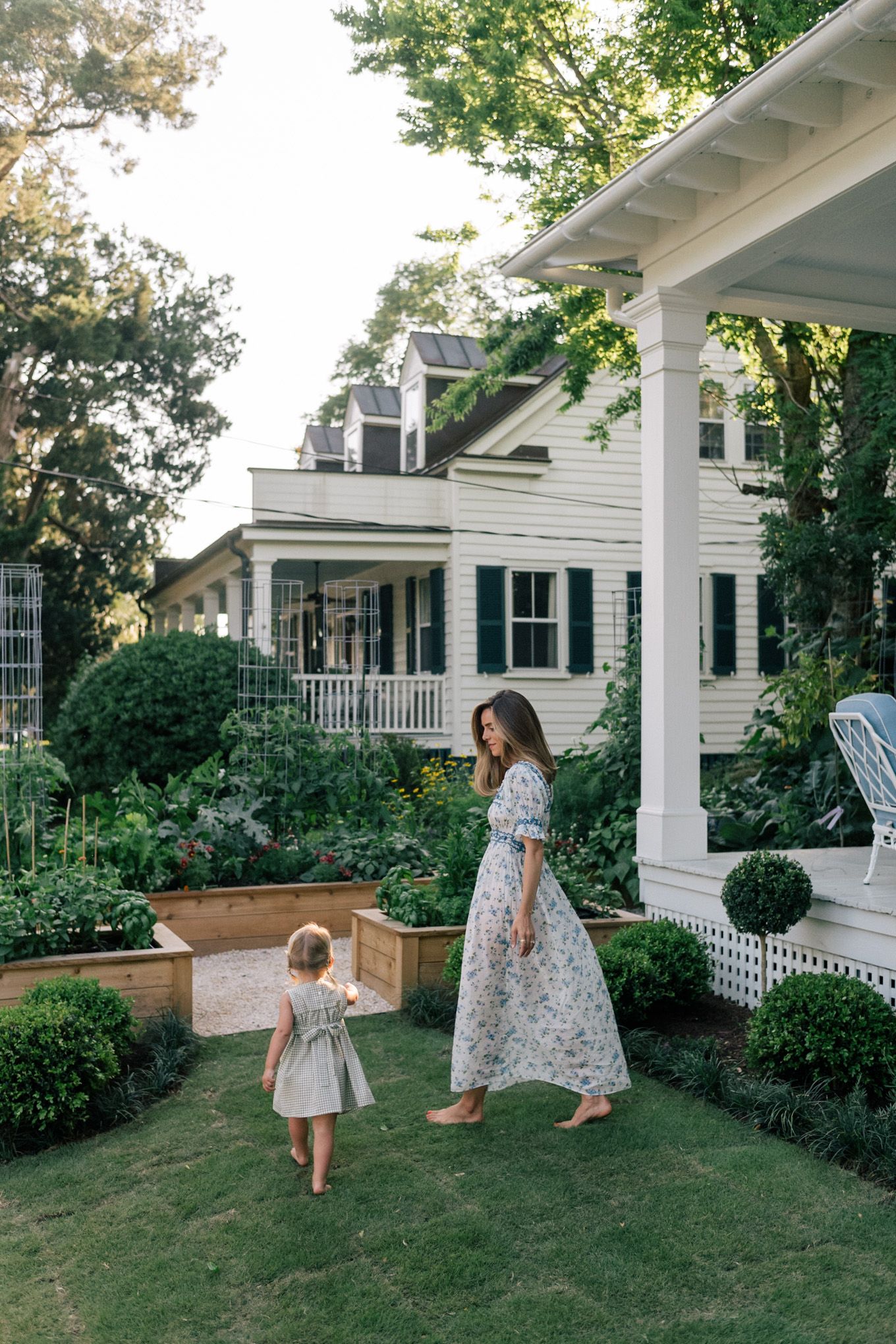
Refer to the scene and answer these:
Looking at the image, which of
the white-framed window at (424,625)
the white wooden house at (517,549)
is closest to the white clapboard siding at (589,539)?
the white wooden house at (517,549)

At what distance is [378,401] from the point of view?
19.8 m

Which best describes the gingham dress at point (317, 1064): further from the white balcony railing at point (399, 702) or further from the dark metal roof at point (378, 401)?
the dark metal roof at point (378, 401)

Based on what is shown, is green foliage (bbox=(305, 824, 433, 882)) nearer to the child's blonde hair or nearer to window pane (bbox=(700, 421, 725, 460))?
the child's blonde hair

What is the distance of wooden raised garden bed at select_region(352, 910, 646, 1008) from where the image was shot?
577 centimetres

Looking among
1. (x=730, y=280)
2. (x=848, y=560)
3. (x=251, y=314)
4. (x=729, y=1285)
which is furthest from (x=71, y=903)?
(x=251, y=314)

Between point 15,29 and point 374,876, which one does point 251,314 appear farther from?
point 374,876

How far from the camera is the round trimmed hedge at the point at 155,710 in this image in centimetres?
1225

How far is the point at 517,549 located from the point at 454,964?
35.8 ft

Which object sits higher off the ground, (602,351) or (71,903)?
(602,351)

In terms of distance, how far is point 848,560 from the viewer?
29.3 feet

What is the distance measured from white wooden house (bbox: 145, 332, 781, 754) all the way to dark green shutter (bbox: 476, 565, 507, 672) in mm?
19

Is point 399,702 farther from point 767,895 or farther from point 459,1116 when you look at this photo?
point 459,1116

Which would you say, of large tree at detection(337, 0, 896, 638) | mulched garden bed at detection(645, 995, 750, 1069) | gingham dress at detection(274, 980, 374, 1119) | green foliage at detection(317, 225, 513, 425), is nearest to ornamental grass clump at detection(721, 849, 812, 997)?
mulched garden bed at detection(645, 995, 750, 1069)

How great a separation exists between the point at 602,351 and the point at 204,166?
39.7 ft
